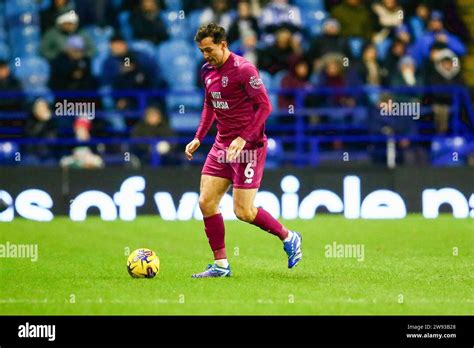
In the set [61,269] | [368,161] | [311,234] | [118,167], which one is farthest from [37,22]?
[61,269]

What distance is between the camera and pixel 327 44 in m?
20.4

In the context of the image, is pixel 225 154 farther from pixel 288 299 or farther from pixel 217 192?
pixel 288 299

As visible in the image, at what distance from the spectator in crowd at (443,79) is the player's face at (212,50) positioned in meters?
8.96

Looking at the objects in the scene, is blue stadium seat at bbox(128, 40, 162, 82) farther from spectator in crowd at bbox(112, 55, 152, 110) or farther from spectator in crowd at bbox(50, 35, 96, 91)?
spectator in crowd at bbox(50, 35, 96, 91)

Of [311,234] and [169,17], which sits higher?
[169,17]

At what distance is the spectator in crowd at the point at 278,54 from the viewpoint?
2023cm

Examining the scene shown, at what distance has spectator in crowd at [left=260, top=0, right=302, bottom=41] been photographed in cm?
2097

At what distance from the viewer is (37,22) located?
22094mm

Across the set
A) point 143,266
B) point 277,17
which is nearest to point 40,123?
point 277,17

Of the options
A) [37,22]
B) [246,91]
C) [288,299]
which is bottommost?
[288,299]

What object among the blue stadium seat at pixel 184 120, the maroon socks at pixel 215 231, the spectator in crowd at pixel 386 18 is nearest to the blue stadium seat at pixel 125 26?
the blue stadium seat at pixel 184 120

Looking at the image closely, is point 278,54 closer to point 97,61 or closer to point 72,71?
point 72,71

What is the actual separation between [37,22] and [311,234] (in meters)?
8.00

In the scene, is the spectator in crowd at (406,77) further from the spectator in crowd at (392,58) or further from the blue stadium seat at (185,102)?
the blue stadium seat at (185,102)
